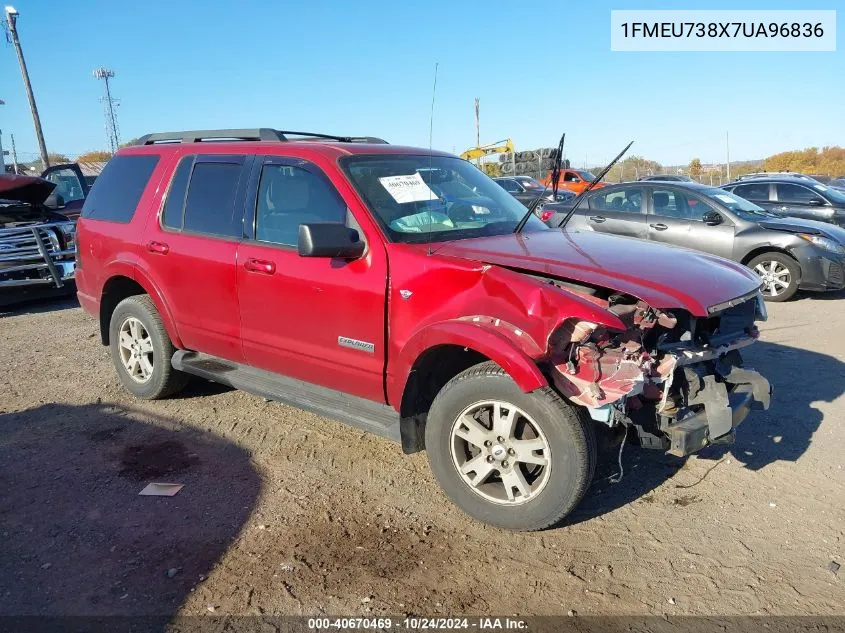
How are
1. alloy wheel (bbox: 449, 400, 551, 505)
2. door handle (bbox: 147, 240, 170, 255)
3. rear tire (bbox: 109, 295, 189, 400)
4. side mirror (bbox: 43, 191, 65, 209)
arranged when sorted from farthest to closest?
side mirror (bbox: 43, 191, 65, 209) → rear tire (bbox: 109, 295, 189, 400) → door handle (bbox: 147, 240, 170, 255) → alloy wheel (bbox: 449, 400, 551, 505)

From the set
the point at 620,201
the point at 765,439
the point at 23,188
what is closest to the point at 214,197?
the point at 765,439

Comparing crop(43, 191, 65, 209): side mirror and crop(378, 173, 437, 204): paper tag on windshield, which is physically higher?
crop(43, 191, 65, 209): side mirror

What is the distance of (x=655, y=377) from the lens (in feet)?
10.6

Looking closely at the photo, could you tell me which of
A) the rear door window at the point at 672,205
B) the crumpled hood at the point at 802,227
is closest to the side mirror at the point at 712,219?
the rear door window at the point at 672,205

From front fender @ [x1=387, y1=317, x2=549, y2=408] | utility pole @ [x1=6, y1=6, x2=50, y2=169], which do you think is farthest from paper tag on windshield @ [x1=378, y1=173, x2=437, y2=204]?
utility pole @ [x1=6, y1=6, x2=50, y2=169]

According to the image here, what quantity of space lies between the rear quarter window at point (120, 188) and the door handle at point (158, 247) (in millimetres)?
451

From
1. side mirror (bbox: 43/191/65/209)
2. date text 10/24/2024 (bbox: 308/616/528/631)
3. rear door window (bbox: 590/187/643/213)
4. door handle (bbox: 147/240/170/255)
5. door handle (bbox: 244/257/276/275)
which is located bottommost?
date text 10/24/2024 (bbox: 308/616/528/631)

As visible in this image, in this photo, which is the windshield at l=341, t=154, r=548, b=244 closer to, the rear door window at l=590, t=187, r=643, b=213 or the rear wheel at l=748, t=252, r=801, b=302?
the rear door window at l=590, t=187, r=643, b=213

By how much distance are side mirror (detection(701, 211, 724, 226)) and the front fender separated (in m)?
7.11

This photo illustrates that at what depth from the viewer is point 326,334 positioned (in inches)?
157

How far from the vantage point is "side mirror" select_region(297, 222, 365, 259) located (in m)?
3.55

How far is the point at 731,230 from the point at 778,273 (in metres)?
0.83

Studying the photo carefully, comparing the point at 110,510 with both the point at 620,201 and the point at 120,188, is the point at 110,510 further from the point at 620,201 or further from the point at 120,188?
the point at 620,201

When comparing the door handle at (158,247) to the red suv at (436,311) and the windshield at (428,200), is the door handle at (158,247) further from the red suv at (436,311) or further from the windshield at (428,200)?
the windshield at (428,200)
